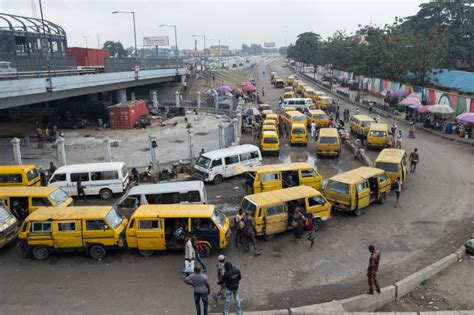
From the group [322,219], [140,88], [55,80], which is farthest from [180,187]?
[140,88]

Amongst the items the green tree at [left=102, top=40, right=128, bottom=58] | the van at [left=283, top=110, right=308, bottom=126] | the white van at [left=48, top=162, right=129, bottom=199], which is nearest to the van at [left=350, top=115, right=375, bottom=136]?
the van at [left=283, top=110, right=308, bottom=126]

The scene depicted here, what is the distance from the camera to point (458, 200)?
18.4m

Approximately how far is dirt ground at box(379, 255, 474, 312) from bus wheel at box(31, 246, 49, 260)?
10.3 m

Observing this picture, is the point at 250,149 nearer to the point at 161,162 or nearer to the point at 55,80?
the point at 161,162

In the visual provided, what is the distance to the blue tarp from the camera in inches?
1677

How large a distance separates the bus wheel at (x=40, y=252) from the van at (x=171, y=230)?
2.67 m

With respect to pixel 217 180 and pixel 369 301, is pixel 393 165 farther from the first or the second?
pixel 369 301

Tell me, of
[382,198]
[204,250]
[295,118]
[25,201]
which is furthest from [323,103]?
[25,201]

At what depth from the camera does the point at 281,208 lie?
48.6 feet

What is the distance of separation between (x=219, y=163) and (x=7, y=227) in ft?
34.2

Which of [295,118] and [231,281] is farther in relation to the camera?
[295,118]

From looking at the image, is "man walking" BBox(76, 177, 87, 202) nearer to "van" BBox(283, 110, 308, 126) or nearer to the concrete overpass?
the concrete overpass

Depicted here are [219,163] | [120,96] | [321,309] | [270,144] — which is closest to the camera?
[321,309]

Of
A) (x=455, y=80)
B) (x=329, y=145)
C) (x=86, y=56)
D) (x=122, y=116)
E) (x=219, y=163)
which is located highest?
(x=86, y=56)
